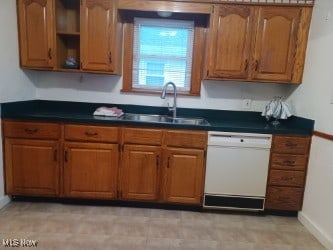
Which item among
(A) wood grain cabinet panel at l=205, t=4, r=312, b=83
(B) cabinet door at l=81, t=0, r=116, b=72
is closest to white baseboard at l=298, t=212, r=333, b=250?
(A) wood grain cabinet panel at l=205, t=4, r=312, b=83

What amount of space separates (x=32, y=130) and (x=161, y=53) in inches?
60.9

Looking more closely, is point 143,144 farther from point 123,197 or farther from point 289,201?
point 289,201

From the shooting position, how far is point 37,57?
8.36 feet

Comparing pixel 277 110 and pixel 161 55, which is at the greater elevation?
pixel 161 55

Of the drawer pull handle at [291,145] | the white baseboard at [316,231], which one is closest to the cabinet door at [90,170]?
the drawer pull handle at [291,145]

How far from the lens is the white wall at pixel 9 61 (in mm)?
2303

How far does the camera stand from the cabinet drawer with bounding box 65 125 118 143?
241cm

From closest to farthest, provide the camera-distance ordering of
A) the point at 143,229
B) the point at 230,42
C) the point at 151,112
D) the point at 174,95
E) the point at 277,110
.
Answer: the point at 143,229
the point at 230,42
the point at 277,110
the point at 174,95
the point at 151,112

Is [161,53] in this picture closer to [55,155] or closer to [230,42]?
[230,42]

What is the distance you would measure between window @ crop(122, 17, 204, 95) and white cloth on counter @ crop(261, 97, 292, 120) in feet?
2.51

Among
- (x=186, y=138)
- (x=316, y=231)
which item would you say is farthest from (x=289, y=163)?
(x=186, y=138)

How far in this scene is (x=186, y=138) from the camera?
2.40 meters

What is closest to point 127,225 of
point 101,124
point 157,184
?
point 157,184

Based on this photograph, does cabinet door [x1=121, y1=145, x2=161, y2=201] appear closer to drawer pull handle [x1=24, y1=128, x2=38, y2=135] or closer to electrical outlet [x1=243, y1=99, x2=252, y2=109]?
drawer pull handle [x1=24, y1=128, x2=38, y2=135]
